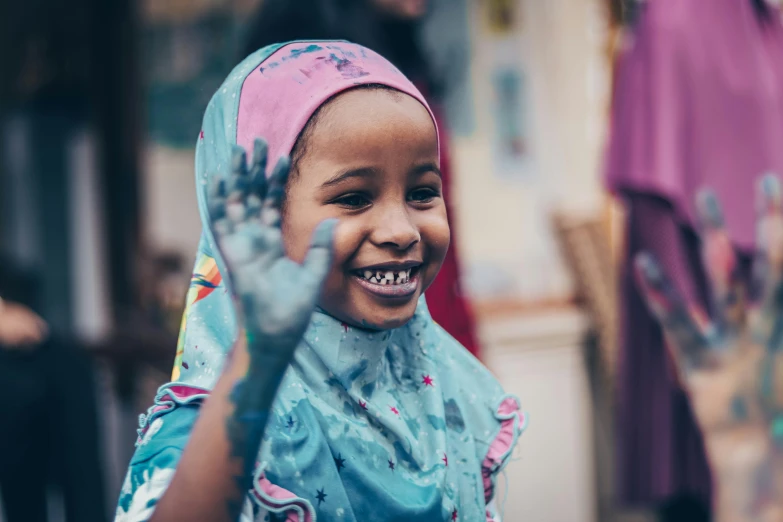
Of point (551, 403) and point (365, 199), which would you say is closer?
point (365, 199)

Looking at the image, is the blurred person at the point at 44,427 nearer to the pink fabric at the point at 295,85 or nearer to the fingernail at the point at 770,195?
the pink fabric at the point at 295,85

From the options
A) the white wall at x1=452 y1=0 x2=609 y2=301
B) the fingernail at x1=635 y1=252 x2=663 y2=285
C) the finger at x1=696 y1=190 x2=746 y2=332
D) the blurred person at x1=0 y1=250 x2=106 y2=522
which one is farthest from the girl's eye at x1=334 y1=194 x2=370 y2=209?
the white wall at x1=452 y1=0 x2=609 y2=301

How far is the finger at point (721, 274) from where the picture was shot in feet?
5.56

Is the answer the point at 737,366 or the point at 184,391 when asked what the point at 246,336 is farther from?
the point at 737,366

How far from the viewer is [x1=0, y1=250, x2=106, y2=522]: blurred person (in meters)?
2.70

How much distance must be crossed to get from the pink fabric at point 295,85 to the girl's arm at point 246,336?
156 millimetres

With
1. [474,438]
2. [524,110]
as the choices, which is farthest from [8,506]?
[524,110]

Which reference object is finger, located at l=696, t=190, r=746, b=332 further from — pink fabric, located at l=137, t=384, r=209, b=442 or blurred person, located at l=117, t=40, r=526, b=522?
pink fabric, located at l=137, t=384, r=209, b=442

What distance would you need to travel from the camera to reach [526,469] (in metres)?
3.86

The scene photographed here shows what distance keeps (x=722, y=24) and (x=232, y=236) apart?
6.30 ft

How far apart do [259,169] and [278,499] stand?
14.4 inches

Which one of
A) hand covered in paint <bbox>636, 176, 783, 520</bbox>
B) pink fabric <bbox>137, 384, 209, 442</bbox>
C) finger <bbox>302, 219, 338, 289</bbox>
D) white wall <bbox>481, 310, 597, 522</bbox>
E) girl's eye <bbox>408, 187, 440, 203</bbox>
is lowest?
white wall <bbox>481, 310, 597, 522</bbox>

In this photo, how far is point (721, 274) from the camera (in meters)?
1.72

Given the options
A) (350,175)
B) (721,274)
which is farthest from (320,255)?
(721,274)
